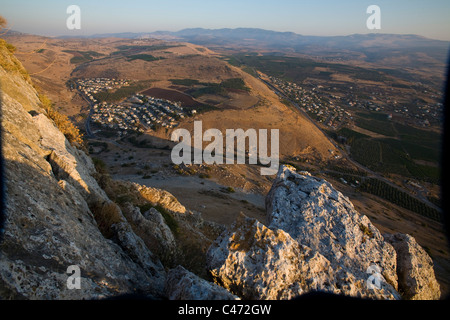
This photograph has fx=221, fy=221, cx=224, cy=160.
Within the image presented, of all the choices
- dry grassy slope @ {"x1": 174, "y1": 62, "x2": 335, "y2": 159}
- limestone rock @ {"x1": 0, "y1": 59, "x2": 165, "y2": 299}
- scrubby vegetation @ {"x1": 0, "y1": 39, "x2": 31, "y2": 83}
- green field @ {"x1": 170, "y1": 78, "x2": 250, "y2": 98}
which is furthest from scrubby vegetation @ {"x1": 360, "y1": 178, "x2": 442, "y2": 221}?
green field @ {"x1": 170, "y1": 78, "x2": 250, "y2": 98}

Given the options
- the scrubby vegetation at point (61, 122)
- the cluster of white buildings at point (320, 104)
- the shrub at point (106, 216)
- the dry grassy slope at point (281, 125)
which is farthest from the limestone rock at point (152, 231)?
the cluster of white buildings at point (320, 104)

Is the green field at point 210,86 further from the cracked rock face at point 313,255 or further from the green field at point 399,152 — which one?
the cracked rock face at point 313,255

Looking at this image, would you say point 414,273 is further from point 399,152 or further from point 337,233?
point 399,152

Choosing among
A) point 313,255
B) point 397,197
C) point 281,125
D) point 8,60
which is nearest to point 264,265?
point 313,255

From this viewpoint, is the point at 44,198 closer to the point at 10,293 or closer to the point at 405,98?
the point at 10,293

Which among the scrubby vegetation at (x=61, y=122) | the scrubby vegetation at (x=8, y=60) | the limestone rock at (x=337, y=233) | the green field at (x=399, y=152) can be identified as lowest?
the green field at (x=399, y=152)

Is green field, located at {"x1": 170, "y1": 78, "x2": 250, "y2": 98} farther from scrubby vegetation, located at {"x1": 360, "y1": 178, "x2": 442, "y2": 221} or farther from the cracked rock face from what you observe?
the cracked rock face

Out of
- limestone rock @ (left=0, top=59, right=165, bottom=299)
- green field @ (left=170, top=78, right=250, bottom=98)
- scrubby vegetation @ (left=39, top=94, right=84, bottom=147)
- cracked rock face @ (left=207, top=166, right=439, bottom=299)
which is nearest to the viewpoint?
limestone rock @ (left=0, top=59, right=165, bottom=299)
